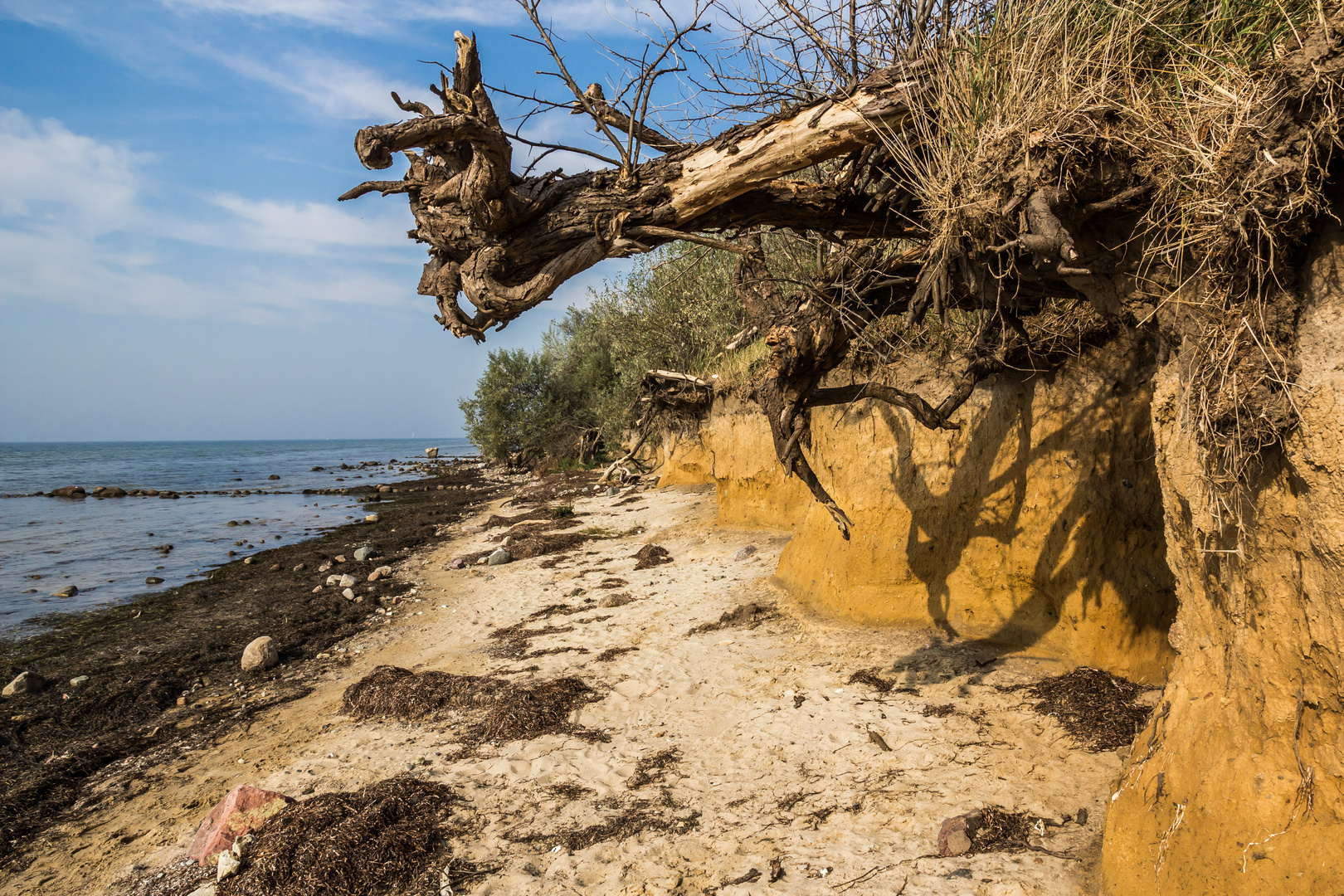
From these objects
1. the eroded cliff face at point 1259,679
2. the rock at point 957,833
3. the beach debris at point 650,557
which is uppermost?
the eroded cliff face at point 1259,679

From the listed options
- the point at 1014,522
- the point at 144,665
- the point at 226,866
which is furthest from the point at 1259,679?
the point at 144,665

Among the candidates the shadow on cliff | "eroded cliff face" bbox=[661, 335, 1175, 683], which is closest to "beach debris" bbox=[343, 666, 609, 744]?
"eroded cliff face" bbox=[661, 335, 1175, 683]

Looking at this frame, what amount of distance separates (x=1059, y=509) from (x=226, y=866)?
7113 millimetres

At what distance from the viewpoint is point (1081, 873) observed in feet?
11.2

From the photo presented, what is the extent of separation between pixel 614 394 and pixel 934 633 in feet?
61.6

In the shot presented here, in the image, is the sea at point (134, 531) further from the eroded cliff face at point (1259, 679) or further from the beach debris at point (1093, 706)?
the eroded cliff face at point (1259, 679)

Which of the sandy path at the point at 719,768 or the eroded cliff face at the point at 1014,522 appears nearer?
the sandy path at the point at 719,768

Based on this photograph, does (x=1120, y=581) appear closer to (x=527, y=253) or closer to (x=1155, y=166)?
(x=1155, y=166)

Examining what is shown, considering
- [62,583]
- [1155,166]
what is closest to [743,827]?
[1155,166]

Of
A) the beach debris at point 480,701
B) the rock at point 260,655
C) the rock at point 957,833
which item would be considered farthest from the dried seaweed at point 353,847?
the rock at point 260,655

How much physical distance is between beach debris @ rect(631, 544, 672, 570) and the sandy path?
90.2 inches

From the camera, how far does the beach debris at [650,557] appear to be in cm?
1108

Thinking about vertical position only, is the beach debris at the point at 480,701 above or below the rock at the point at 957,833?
below

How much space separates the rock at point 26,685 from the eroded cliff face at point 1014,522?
9895 mm
